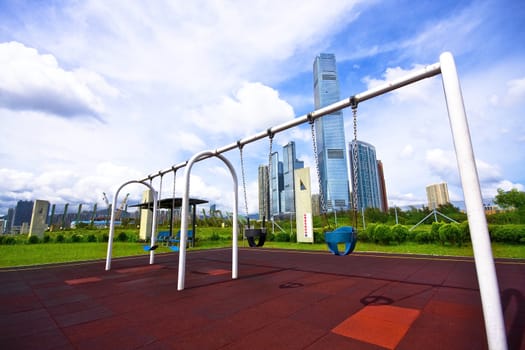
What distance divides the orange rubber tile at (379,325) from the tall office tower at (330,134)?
83.6 metres

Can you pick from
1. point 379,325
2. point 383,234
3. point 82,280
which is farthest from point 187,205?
point 383,234

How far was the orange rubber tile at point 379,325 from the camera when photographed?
2.74 m

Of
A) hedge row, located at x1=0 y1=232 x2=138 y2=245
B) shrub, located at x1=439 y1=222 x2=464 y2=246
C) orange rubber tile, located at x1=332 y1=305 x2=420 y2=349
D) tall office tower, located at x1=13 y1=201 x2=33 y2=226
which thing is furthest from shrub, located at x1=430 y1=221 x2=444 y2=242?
tall office tower, located at x1=13 y1=201 x2=33 y2=226

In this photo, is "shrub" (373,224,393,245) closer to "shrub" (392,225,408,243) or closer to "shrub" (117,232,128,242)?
"shrub" (392,225,408,243)

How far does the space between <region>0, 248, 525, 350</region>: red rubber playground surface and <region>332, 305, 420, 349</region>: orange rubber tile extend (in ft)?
0.04

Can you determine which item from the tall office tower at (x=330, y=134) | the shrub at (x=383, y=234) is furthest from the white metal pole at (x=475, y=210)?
the tall office tower at (x=330, y=134)

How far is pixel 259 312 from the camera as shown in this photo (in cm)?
366

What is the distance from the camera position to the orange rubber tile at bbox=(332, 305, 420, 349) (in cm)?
274

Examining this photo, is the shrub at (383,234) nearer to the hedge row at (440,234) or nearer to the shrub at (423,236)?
the hedge row at (440,234)

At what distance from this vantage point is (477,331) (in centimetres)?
286

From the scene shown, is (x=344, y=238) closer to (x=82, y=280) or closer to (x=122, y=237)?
(x=82, y=280)

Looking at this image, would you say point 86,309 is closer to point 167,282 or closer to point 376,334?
point 167,282

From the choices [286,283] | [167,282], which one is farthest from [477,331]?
Result: [167,282]

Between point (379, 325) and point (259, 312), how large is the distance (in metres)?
1.61
